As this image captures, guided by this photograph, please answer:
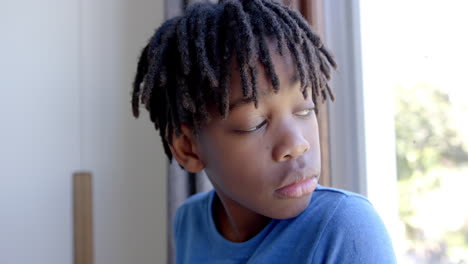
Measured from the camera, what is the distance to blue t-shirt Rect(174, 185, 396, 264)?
0.65 meters

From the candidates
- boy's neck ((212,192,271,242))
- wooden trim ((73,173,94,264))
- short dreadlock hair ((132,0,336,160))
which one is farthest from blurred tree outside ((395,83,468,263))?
wooden trim ((73,173,94,264))

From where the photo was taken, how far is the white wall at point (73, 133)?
4.99 ft

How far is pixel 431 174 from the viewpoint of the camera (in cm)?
99

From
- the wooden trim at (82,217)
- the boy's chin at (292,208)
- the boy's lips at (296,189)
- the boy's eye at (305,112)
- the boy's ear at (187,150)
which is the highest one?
the boy's eye at (305,112)

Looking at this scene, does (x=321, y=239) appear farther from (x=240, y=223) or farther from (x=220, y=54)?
(x=220, y=54)

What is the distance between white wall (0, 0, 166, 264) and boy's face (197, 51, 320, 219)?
36.7 inches

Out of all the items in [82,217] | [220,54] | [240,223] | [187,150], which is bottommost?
[82,217]

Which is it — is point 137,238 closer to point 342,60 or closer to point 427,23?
point 342,60

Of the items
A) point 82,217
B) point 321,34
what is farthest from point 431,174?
point 82,217

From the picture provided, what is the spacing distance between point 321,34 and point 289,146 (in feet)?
1.39

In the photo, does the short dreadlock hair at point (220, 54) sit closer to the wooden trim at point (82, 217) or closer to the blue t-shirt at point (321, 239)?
the blue t-shirt at point (321, 239)

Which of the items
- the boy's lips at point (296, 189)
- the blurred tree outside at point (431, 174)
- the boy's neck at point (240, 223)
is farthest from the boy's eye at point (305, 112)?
the blurred tree outside at point (431, 174)

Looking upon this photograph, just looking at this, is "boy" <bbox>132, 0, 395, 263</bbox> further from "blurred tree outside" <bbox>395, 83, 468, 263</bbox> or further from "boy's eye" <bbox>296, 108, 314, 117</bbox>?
"blurred tree outside" <bbox>395, 83, 468, 263</bbox>

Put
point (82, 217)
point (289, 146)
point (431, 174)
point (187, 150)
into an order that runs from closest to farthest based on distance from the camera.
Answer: point (289, 146), point (187, 150), point (431, 174), point (82, 217)
